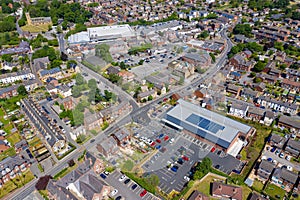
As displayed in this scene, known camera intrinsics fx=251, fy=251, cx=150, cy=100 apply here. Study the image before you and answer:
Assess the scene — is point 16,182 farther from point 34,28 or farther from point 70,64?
point 34,28

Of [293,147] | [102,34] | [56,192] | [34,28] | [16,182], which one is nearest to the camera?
[56,192]

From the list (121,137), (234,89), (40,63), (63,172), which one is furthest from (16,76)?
(234,89)

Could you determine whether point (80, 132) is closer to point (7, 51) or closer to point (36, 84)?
point (36, 84)

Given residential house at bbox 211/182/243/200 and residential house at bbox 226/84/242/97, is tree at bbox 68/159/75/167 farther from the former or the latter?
residential house at bbox 226/84/242/97

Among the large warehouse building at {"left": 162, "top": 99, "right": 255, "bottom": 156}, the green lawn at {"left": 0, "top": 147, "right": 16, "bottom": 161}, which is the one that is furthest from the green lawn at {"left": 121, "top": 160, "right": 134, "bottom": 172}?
the green lawn at {"left": 0, "top": 147, "right": 16, "bottom": 161}

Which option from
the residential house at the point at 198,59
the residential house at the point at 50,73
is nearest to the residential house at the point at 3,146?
the residential house at the point at 50,73

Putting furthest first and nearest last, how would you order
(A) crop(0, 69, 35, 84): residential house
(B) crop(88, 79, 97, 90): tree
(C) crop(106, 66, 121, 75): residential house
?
1. (C) crop(106, 66, 121, 75): residential house
2. (A) crop(0, 69, 35, 84): residential house
3. (B) crop(88, 79, 97, 90): tree

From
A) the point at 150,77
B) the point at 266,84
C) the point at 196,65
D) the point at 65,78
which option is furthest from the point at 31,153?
the point at 266,84
